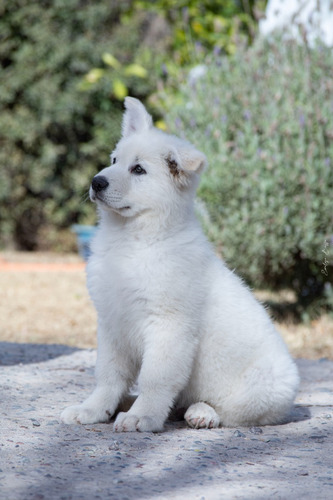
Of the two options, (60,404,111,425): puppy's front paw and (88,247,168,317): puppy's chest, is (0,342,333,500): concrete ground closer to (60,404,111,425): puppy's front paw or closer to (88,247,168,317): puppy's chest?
(60,404,111,425): puppy's front paw

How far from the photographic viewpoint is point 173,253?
320 centimetres

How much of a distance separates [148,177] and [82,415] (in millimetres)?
1147

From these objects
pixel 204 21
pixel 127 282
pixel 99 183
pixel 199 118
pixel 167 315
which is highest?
pixel 204 21

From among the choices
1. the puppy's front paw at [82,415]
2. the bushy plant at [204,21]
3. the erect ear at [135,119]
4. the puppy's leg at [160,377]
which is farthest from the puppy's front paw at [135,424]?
the bushy plant at [204,21]

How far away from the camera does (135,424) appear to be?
3.07 meters

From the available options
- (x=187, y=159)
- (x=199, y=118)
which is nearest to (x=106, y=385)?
(x=187, y=159)

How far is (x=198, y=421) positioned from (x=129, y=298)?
0.69m

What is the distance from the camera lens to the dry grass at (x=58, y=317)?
6527 mm

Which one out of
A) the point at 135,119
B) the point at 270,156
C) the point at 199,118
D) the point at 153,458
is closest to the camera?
the point at 153,458

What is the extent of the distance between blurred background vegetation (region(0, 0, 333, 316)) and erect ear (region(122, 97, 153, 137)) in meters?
1.35

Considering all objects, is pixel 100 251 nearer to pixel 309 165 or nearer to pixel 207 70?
pixel 309 165

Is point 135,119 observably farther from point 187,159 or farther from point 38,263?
point 38,263

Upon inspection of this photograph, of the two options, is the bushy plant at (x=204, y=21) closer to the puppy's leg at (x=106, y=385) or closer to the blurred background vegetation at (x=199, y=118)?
the blurred background vegetation at (x=199, y=118)

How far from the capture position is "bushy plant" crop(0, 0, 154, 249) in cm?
1234
